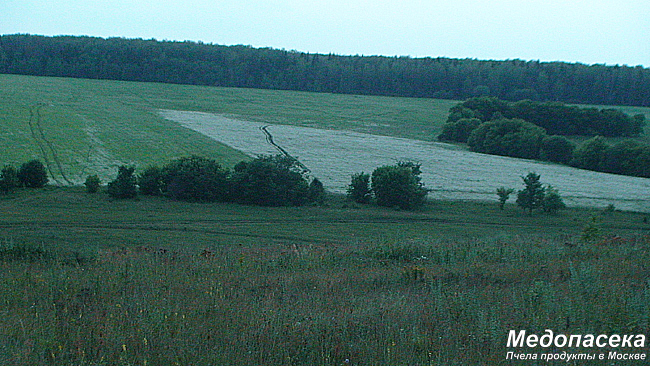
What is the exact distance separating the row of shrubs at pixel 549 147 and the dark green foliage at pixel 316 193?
117ft

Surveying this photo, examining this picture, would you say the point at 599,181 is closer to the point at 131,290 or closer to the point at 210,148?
the point at 210,148

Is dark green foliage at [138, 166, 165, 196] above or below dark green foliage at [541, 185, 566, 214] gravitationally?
below

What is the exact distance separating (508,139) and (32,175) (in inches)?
1970

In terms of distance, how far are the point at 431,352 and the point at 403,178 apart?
3430 cm

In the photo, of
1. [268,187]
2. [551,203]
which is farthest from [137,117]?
[551,203]

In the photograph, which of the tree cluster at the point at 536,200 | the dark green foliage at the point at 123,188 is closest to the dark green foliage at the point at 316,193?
the dark green foliage at the point at 123,188

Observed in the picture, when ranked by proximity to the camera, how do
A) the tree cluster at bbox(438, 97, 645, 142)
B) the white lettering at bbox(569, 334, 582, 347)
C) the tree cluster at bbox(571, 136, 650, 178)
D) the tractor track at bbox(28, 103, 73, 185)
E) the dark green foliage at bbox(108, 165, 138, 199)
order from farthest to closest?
the tree cluster at bbox(438, 97, 645, 142) → the tree cluster at bbox(571, 136, 650, 178) → the tractor track at bbox(28, 103, 73, 185) → the dark green foliage at bbox(108, 165, 138, 199) → the white lettering at bbox(569, 334, 582, 347)

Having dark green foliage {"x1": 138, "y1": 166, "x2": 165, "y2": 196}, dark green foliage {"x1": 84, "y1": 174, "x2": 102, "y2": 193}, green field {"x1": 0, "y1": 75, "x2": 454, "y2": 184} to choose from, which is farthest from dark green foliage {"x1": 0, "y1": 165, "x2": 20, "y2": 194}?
dark green foliage {"x1": 138, "y1": 166, "x2": 165, "y2": 196}

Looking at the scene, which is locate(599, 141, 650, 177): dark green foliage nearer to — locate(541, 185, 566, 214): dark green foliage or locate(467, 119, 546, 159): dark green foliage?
locate(467, 119, 546, 159): dark green foliage

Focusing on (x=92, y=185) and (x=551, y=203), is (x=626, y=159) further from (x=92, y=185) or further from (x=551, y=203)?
(x=92, y=185)

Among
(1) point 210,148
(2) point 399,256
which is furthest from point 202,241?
(1) point 210,148

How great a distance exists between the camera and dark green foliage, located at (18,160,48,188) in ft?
122

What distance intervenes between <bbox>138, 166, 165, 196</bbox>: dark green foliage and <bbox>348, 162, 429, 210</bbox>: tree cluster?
469 inches

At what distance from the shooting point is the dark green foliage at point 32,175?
3728 centimetres
